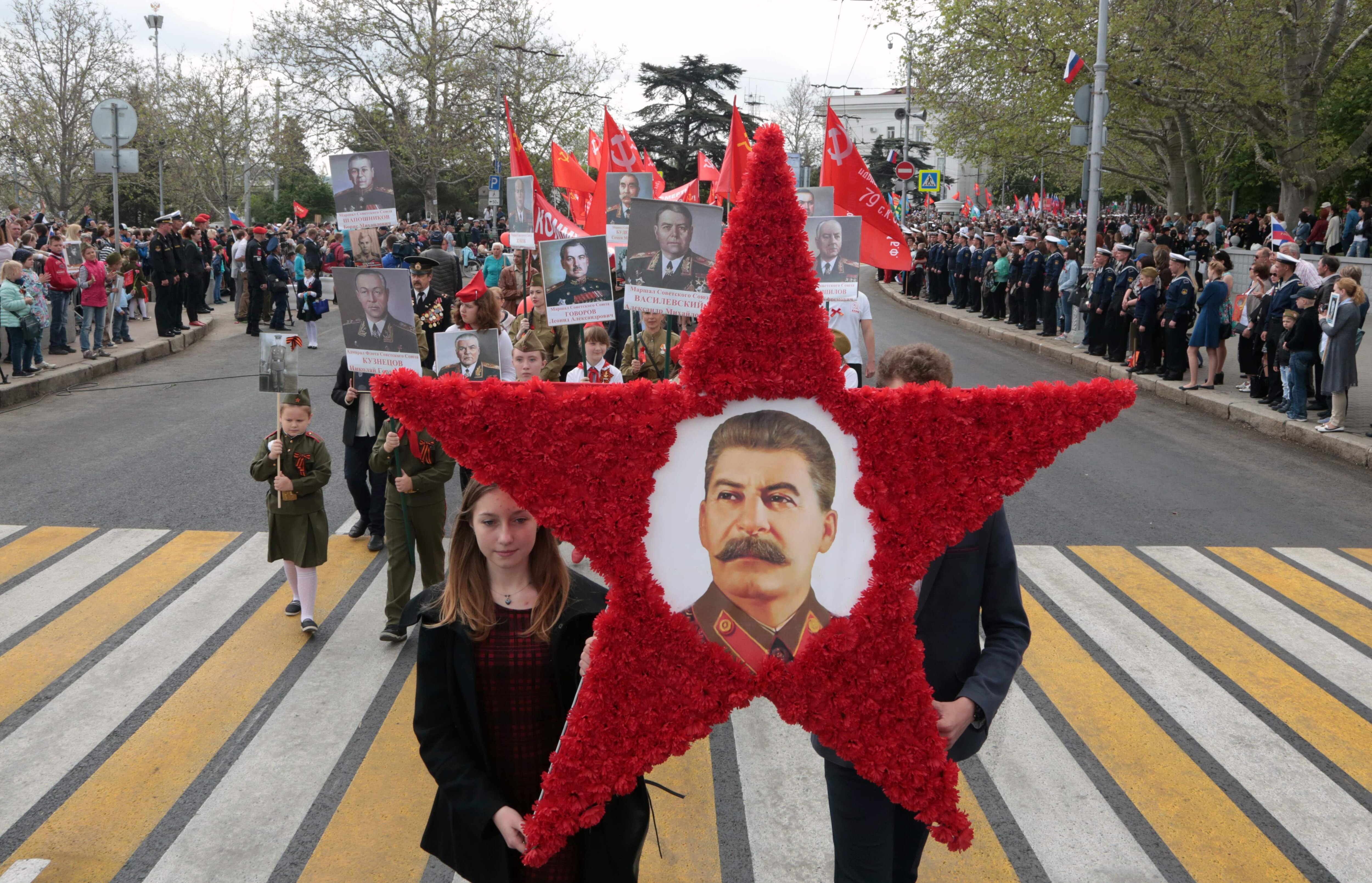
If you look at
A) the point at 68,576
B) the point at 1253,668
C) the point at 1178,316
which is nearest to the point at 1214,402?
the point at 1178,316

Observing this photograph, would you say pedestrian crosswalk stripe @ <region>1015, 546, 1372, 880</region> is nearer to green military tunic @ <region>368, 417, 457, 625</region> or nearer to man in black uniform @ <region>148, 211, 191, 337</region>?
green military tunic @ <region>368, 417, 457, 625</region>

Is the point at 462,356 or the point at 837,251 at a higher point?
the point at 837,251

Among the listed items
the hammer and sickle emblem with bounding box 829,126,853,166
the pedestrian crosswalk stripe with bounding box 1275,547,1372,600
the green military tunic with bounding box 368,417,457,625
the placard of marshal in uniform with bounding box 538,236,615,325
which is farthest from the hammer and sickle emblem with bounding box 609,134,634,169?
the pedestrian crosswalk stripe with bounding box 1275,547,1372,600

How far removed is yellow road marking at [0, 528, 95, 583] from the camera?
7676 mm

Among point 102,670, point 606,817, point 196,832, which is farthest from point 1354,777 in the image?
point 102,670

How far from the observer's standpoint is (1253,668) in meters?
6.12

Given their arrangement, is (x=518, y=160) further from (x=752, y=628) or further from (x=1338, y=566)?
(x=752, y=628)

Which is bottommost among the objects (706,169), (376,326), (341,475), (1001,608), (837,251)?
(341,475)

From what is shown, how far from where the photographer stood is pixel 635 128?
59.8m

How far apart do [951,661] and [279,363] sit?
15.3ft

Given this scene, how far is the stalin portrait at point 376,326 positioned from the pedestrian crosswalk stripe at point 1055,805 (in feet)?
11.2

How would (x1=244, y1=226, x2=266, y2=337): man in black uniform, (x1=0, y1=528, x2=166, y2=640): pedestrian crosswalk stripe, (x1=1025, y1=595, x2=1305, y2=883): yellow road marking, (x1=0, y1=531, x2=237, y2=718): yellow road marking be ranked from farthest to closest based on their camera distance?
(x1=244, y1=226, x2=266, y2=337): man in black uniform
(x1=0, y1=528, x2=166, y2=640): pedestrian crosswalk stripe
(x1=0, y1=531, x2=237, y2=718): yellow road marking
(x1=1025, y1=595, x2=1305, y2=883): yellow road marking

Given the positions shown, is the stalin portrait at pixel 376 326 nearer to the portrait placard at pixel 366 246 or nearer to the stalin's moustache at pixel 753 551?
the portrait placard at pixel 366 246

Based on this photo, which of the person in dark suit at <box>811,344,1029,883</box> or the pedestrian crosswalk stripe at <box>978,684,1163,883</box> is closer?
the person in dark suit at <box>811,344,1029,883</box>
